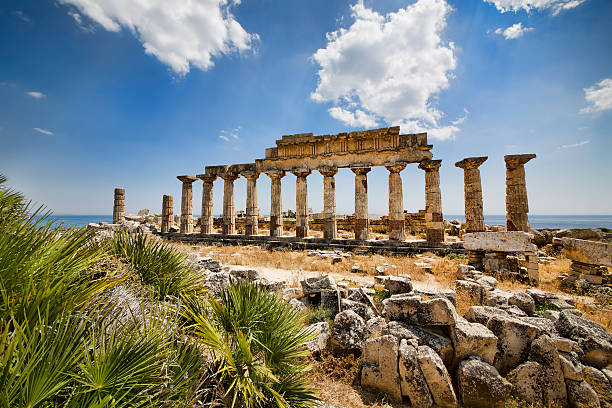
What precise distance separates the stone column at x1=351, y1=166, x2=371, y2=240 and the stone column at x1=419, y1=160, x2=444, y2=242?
125 inches

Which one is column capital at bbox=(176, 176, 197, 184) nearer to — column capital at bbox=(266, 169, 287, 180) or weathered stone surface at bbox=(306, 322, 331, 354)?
column capital at bbox=(266, 169, 287, 180)

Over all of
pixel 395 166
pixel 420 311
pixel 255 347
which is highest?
pixel 395 166

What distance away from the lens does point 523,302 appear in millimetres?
5000

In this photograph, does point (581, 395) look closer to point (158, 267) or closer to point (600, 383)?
point (600, 383)

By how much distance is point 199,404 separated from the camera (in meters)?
2.20

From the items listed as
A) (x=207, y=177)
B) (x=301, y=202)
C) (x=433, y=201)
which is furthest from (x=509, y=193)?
(x=207, y=177)

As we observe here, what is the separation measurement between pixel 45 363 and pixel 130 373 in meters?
0.47

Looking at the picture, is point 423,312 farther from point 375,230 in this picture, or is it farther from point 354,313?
point 375,230

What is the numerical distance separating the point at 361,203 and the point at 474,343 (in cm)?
1192

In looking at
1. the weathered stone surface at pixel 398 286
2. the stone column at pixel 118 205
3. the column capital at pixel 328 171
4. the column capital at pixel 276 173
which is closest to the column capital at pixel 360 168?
the column capital at pixel 328 171

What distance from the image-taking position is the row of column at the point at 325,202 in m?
14.0

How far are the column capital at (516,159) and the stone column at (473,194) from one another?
1188 millimetres

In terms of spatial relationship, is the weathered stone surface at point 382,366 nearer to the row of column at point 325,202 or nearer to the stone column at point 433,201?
the row of column at point 325,202

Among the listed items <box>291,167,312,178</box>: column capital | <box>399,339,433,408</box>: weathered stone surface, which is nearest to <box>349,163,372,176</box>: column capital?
<box>291,167,312,178</box>: column capital
